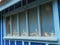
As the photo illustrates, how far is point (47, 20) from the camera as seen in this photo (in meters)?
4.61

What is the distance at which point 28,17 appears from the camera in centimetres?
557

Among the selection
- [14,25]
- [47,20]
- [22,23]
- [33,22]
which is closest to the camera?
[47,20]

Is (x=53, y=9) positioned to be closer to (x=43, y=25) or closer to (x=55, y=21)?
(x=55, y=21)

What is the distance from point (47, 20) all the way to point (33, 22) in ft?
2.49

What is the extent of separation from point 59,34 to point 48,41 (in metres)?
0.47

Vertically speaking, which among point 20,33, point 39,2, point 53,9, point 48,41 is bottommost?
point 48,41

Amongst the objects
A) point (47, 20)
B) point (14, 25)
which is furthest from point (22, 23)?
point (47, 20)

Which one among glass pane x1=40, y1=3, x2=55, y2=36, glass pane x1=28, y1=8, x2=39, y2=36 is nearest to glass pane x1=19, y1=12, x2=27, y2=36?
glass pane x1=28, y1=8, x2=39, y2=36

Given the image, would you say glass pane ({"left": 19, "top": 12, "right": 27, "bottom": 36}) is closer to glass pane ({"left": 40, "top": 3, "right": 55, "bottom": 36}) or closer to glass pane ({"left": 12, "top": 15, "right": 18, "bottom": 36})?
glass pane ({"left": 12, "top": 15, "right": 18, "bottom": 36})

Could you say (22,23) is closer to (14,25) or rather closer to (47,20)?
(14,25)

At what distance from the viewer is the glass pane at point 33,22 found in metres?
5.16

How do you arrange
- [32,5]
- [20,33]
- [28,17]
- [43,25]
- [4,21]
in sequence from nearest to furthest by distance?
[43,25] → [32,5] → [28,17] → [20,33] → [4,21]

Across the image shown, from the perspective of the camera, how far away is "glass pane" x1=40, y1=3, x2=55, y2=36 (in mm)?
4454

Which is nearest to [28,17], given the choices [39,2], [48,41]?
[39,2]
